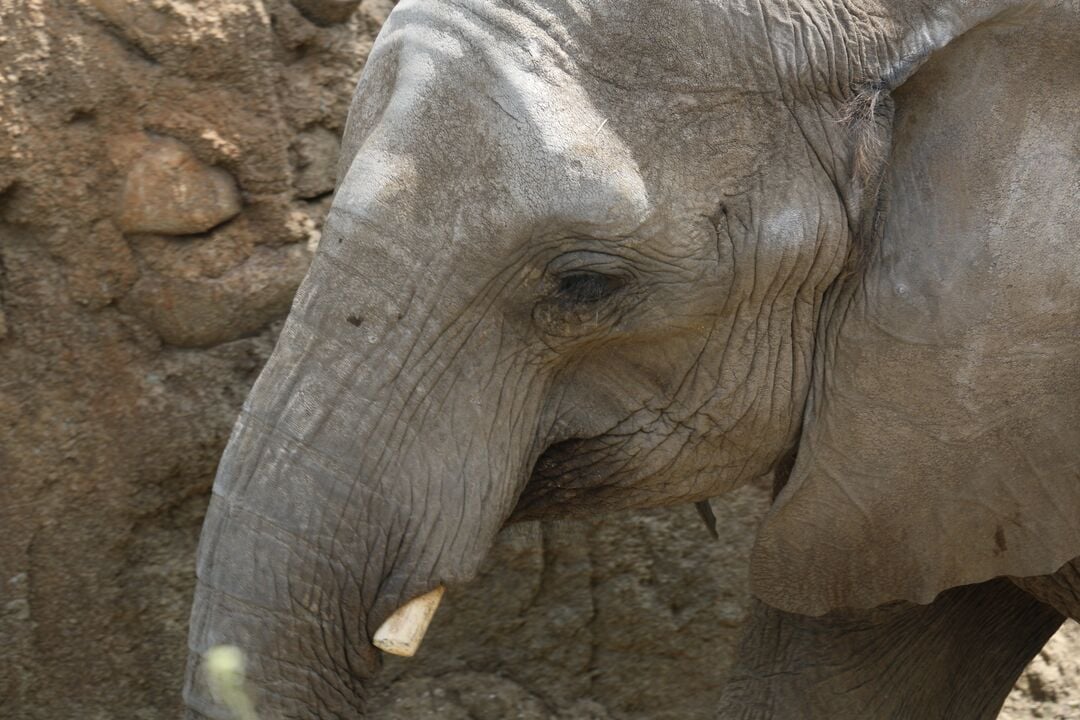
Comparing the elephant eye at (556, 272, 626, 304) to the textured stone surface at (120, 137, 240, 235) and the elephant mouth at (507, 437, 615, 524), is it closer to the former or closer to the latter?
the elephant mouth at (507, 437, 615, 524)

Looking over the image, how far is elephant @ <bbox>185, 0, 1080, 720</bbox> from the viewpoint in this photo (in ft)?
5.64

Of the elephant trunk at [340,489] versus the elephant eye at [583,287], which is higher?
the elephant eye at [583,287]

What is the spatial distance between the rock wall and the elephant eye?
3.03 ft

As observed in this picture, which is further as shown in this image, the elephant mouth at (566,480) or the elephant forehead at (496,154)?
the elephant mouth at (566,480)

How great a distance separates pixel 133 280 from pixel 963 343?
4.19 ft

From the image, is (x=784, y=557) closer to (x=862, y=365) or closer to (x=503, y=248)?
(x=862, y=365)

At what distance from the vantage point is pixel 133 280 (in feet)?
8.29

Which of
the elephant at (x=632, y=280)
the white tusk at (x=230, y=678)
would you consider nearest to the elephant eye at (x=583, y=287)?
the elephant at (x=632, y=280)

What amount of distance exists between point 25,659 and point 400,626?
3.36ft

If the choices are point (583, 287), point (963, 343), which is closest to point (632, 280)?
point (583, 287)

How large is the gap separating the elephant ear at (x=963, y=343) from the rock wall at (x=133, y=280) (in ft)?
3.07

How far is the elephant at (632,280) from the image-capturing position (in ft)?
5.64

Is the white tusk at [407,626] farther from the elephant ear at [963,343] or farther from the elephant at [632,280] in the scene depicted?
the elephant ear at [963,343]

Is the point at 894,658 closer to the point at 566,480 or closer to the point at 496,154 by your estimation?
the point at 566,480
